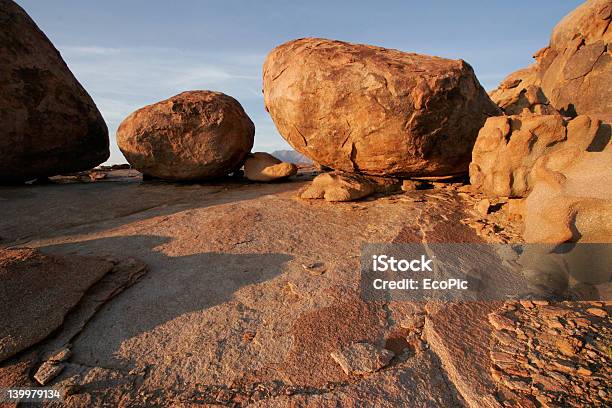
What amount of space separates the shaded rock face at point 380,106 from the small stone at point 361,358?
8.10 ft

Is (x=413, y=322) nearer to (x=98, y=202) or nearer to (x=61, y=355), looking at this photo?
(x=61, y=355)

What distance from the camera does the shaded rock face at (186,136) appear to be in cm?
488

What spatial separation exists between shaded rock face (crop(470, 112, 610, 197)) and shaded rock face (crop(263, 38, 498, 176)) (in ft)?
1.66

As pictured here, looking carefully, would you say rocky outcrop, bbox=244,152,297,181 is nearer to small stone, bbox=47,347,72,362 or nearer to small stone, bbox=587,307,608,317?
small stone, bbox=47,347,72,362

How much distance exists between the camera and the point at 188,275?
249cm

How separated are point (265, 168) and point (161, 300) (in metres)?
3.34

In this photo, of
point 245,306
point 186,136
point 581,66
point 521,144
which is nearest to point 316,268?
point 245,306

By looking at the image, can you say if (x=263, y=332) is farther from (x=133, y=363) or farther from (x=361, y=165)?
(x=361, y=165)

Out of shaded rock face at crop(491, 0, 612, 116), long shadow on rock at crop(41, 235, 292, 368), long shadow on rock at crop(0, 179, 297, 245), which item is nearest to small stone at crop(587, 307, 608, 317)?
long shadow on rock at crop(41, 235, 292, 368)

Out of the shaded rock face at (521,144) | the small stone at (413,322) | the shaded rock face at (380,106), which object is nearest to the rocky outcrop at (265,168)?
the shaded rock face at (380,106)

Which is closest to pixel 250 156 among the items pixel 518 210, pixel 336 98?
pixel 336 98

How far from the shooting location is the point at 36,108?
16.3 feet

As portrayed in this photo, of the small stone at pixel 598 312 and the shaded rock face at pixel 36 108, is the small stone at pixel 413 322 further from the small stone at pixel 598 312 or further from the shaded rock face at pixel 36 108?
the shaded rock face at pixel 36 108

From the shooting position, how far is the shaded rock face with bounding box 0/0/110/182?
4789mm
